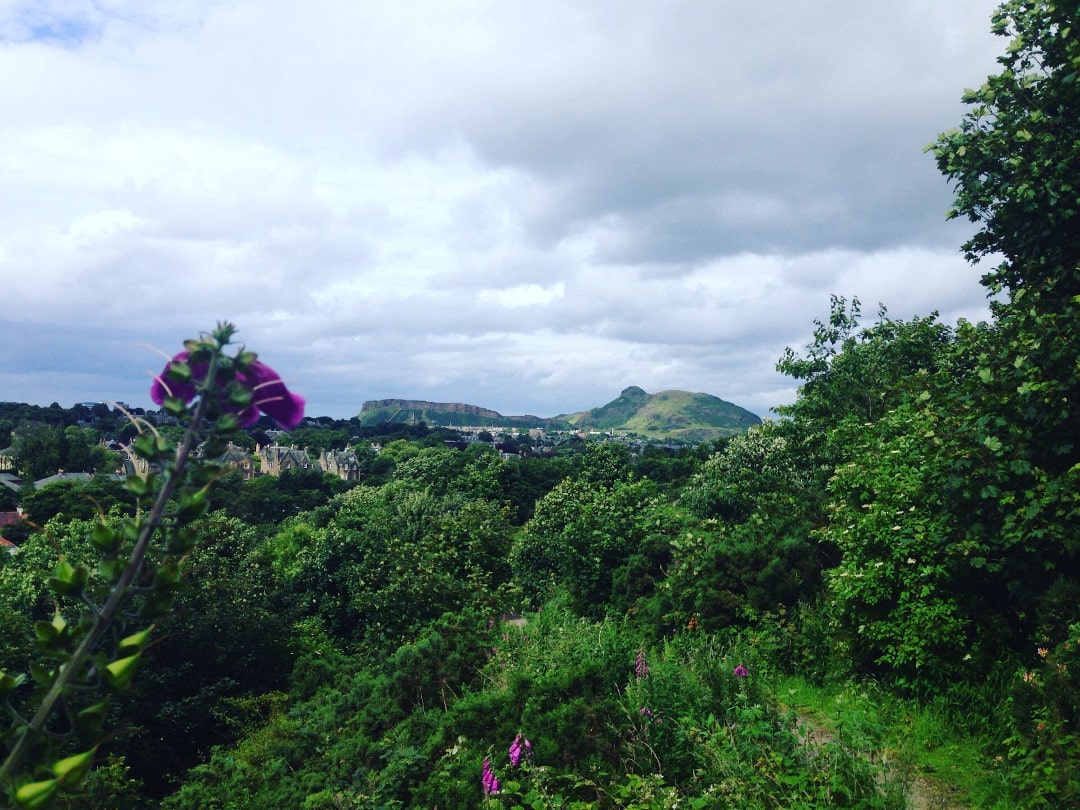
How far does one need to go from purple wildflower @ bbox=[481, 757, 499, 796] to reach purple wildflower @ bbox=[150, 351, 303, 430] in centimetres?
544

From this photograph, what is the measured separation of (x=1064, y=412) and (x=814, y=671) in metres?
5.13

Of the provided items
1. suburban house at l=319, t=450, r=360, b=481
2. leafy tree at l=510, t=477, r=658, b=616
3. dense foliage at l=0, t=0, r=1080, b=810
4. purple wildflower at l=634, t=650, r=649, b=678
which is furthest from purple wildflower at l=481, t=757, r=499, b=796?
suburban house at l=319, t=450, r=360, b=481

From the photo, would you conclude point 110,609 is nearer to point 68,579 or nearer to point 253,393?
point 68,579

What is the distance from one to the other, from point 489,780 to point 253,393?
572 centimetres

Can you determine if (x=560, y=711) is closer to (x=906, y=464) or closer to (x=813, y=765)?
(x=813, y=765)

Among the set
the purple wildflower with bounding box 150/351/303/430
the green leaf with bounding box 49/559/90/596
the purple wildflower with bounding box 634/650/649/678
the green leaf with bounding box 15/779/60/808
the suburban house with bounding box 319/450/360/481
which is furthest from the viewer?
the suburban house with bounding box 319/450/360/481

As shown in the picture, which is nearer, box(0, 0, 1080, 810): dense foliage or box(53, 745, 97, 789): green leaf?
box(53, 745, 97, 789): green leaf

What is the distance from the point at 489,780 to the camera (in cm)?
657

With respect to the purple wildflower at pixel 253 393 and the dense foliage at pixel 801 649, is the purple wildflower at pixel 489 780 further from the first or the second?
the purple wildflower at pixel 253 393

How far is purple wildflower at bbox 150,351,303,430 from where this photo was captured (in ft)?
7.02

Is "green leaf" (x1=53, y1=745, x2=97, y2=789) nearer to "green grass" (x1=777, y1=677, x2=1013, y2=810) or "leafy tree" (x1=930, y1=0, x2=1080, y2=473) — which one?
"green grass" (x1=777, y1=677, x2=1013, y2=810)

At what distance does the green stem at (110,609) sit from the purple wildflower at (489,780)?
541 centimetres

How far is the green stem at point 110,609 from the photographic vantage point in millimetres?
1808

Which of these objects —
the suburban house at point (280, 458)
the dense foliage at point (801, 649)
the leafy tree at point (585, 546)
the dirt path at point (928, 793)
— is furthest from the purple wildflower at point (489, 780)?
the suburban house at point (280, 458)
